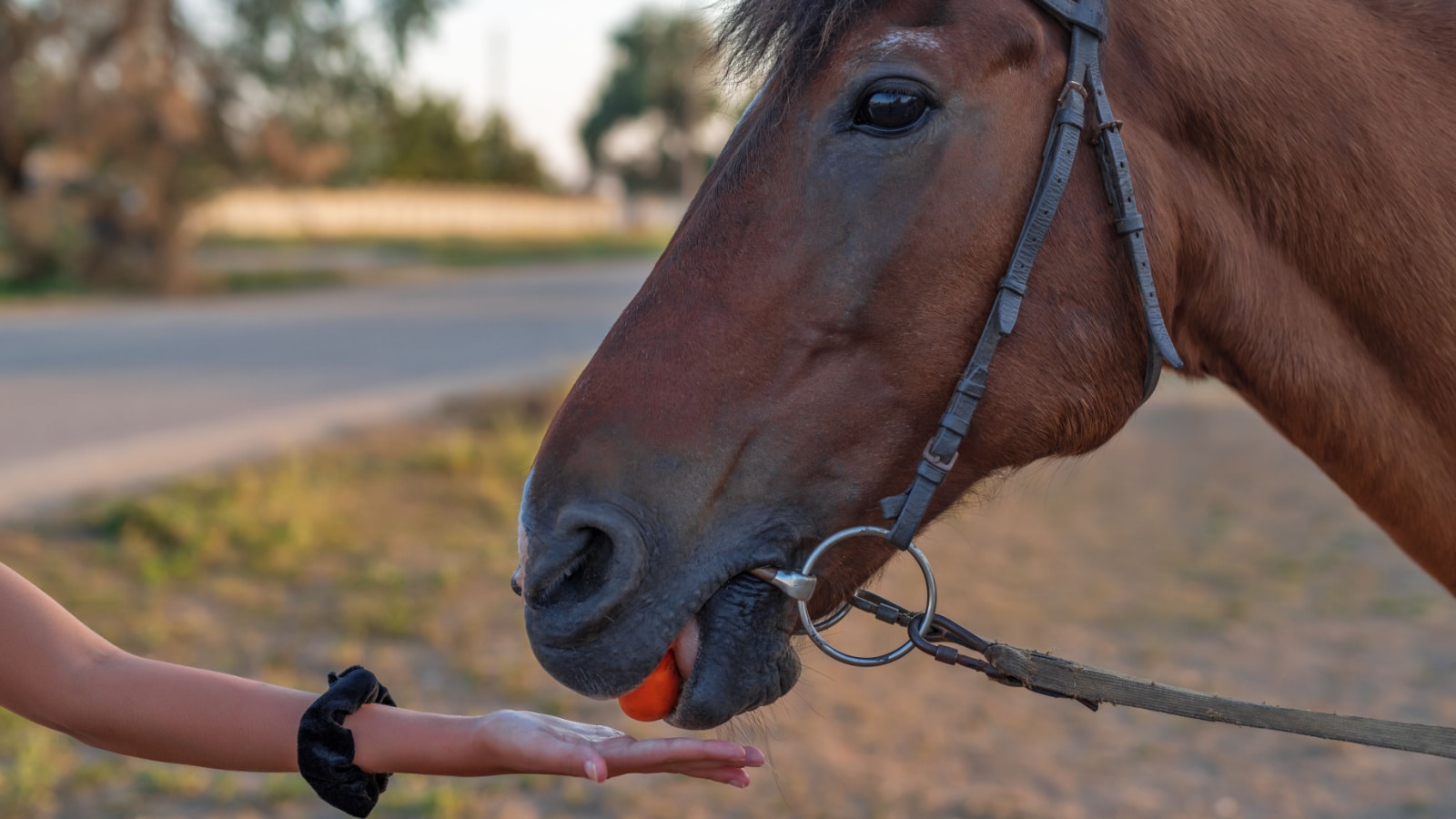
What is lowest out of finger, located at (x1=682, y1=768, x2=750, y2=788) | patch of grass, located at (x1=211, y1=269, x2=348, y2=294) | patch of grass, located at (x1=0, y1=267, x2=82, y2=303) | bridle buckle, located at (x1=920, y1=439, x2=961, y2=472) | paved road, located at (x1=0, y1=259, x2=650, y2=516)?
patch of grass, located at (x1=211, y1=269, x2=348, y2=294)

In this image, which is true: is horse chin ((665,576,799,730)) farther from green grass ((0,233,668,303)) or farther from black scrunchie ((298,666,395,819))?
green grass ((0,233,668,303))

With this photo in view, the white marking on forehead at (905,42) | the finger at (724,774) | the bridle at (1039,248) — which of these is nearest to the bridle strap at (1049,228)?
the bridle at (1039,248)

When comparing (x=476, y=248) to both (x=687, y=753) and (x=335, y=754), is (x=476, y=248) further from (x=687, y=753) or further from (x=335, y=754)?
(x=687, y=753)

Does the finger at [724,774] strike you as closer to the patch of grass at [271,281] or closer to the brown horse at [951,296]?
the brown horse at [951,296]

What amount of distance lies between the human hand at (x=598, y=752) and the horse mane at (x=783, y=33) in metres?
0.97

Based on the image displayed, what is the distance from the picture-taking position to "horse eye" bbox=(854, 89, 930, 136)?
173cm

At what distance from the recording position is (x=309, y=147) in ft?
73.9

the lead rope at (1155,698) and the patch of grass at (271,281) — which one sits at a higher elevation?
the lead rope at (1155,698)

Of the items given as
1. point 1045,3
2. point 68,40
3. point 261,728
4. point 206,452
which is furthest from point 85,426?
point 68,40

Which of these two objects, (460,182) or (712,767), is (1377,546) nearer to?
(712,767)

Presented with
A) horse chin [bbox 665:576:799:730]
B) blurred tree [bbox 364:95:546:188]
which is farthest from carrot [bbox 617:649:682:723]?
blurred tree [bbox 364:95:546:188]

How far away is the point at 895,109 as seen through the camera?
68.0 inches

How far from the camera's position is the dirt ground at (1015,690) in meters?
4.02

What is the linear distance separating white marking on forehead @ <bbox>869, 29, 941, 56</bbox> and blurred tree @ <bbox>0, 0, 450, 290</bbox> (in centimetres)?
2157
